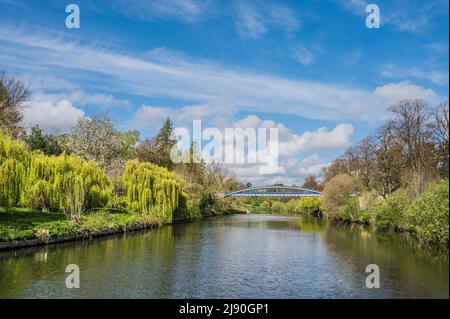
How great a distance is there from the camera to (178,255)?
66.5 feet

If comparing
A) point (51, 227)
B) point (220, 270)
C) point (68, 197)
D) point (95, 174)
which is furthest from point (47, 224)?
point (220, 270)

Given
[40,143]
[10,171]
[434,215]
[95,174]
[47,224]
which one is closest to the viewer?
[10,171]

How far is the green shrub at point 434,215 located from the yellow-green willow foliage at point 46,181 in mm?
20313

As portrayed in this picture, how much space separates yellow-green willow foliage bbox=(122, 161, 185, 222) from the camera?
36.4m

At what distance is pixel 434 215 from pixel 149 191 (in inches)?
896

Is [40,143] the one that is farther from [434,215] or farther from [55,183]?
[434,215]

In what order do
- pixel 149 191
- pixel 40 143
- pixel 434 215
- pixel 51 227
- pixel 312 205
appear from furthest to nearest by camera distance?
1. pixel 312 205
2. pixel 40 143
3. pixel 149 191
4. pixel 51 227
5. pixel 434 215

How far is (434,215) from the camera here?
2242 centimetres

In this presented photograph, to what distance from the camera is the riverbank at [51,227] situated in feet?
66.8

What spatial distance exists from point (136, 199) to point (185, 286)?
23440mm

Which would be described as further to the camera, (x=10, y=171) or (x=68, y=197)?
(x=68, y=197)
